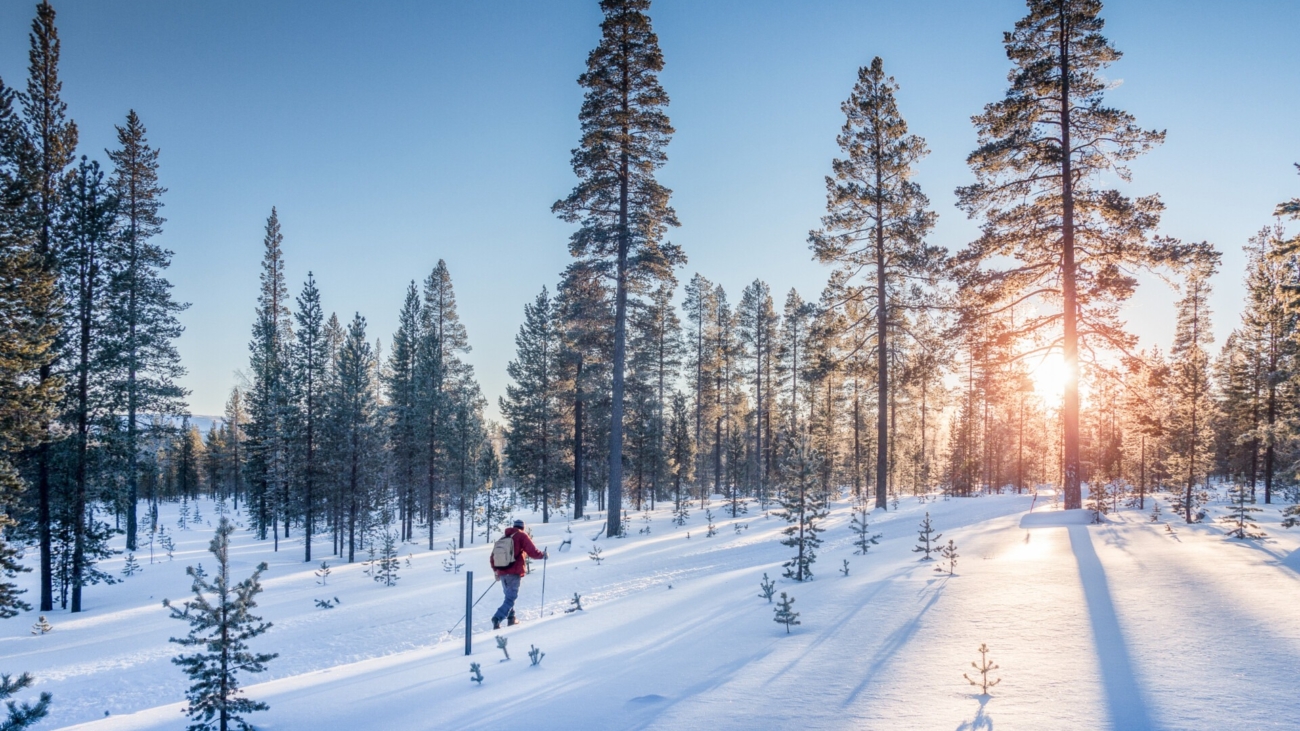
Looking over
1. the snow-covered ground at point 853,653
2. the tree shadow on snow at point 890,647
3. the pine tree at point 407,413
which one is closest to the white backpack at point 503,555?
the snow-covered ground at point 853,653

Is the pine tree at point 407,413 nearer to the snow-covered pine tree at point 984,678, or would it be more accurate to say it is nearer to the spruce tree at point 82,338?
the spruce tree at point 82,338

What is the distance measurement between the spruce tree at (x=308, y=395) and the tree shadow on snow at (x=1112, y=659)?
30780 millimetres

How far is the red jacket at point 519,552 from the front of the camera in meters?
10.3

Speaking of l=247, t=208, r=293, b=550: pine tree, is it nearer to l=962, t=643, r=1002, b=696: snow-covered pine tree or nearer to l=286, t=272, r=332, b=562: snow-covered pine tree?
l=286, t=272, r=332, b=562: snow-covered pine tree

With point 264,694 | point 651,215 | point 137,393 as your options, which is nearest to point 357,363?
point 137,393

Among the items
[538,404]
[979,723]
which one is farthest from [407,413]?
[979,723]

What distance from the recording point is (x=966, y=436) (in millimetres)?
41844

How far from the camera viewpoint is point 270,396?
32.2m

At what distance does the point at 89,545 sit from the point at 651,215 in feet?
69.2

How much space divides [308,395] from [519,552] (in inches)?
941

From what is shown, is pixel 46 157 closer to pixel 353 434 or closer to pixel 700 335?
pixel 353 434

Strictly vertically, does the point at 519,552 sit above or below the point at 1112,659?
below

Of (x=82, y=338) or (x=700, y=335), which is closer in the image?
(x=82, y=338)

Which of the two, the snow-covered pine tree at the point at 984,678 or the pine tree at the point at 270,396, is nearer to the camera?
the snow-covered pine tree at the point at 984,678
